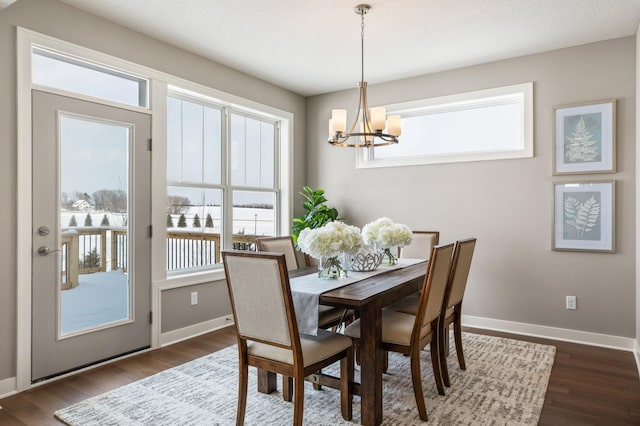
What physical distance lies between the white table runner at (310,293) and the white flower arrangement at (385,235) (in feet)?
1.06

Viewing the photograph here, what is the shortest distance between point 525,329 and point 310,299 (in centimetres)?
287

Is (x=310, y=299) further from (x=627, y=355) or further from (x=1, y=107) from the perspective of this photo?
(x=627, y=355)

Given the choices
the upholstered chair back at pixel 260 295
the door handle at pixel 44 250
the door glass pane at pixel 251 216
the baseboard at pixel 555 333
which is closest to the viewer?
the upholstered chair back at pixel 260 295

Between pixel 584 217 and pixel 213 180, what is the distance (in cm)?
363

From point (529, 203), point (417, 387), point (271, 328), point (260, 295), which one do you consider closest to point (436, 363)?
point (417, 387)

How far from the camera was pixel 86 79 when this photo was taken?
319cm

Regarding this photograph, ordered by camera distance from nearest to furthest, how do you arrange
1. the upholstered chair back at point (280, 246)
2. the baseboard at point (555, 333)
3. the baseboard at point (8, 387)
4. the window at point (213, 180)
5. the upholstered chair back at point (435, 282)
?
the upholstered chair back at point (435, 282) < the baseboard at point (8, 387) < the upholstered chair back at point (280, 246) < the baseboard at point (555, 333) < the window at point (213, 180)

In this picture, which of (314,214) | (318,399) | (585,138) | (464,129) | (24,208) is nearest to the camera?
(318,399)

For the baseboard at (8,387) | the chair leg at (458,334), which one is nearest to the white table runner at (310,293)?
the chair leg at (458,334)

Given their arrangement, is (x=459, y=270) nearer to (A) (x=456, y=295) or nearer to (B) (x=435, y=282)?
(A) (x=456, y=295)

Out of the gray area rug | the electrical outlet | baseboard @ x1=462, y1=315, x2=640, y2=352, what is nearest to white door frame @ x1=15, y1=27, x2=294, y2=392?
the gray area rug

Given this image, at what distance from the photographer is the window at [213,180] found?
3990 mm

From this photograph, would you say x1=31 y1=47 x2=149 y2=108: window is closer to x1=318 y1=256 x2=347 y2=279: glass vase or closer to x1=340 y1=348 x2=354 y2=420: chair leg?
x1=318 y1=256 x2=347 y2=279: glass vase

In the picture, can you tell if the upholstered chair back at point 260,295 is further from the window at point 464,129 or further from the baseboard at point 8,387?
the window at point 464,129
